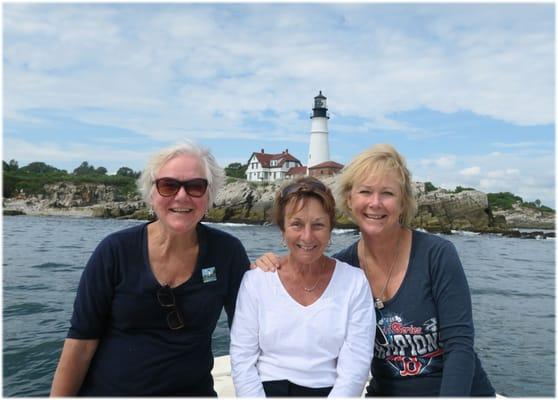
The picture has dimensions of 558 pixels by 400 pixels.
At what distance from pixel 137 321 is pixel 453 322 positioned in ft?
5.59

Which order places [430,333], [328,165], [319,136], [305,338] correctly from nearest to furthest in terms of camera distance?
1. [305,338]
2. [430,333]
3. [328,165]
4. [319,136]

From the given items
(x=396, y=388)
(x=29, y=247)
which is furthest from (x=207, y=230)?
(x=29, y=247)

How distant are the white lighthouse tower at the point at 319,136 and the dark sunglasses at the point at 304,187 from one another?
54706mm

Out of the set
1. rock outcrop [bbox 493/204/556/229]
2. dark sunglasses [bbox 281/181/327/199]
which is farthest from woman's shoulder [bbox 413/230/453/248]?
rock outcrop [bbox 493/204/556/229]

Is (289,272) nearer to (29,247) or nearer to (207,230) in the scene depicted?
(207,230)

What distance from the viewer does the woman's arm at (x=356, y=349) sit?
2.38 meters

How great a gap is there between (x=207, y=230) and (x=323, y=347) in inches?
39.0

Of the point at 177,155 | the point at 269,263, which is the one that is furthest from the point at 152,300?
the point at 177,155

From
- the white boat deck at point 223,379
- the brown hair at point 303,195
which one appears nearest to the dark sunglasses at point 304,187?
the brown hair at point 303,195

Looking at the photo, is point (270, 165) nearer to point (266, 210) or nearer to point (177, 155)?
point (266, 210)

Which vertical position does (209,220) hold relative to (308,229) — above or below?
below

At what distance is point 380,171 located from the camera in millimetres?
2584

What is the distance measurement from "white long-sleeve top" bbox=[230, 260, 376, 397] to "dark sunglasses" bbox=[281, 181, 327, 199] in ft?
1.62

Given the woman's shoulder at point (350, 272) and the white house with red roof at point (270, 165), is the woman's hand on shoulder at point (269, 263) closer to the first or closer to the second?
the woman's shoulder at point (350, 272)
